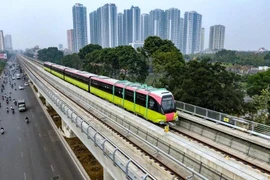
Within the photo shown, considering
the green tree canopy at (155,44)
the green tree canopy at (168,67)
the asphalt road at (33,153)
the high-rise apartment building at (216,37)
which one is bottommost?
the asphalt road at (33,153)

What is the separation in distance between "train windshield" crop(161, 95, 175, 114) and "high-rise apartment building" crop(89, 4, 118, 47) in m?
154

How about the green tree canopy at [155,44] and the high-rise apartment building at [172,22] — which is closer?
the green tree canopy at [155,44]

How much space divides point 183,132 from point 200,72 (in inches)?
313

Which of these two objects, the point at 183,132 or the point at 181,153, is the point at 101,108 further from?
the point at 181,153

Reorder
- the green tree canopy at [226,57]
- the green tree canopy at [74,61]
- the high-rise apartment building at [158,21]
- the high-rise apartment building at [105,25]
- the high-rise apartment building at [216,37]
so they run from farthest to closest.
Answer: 1. the high-rise apartment building at [216,37]
2. the high-rise apartment building at [105,25]
3. the high-rise apartment building at [158,21]
4. the green tree canopy at [226,57]
5. the green tree canopy at [74,61]

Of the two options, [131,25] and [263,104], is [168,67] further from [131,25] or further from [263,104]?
[131,25]

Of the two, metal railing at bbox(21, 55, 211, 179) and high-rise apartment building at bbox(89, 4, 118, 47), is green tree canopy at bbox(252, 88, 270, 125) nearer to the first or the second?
metal railing at bbox(21, 55, 211, 179)

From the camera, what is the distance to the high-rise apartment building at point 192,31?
17125cm

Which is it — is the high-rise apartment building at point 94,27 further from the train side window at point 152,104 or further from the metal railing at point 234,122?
the metal railing at point 234,122

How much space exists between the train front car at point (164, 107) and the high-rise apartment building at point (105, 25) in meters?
153

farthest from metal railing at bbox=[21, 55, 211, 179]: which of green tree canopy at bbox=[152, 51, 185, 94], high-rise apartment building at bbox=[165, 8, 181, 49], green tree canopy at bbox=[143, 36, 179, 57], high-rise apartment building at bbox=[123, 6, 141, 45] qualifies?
high-rise apartment building at bbox=[123, 6, 141, 45]

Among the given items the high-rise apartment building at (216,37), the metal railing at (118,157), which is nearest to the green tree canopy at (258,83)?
the metal railing at (118,157)

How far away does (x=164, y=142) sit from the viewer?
41.2ft

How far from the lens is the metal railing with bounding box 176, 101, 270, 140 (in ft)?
42.4
